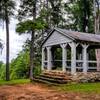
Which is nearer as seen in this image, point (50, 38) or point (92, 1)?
point (50, 38)

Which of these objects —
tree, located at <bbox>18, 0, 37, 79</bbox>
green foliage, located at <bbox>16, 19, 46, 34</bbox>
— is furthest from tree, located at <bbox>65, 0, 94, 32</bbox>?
green foliage, located at <bbox>16, 19, 46, 34</bbox>

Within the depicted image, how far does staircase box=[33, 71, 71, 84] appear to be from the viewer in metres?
22.0

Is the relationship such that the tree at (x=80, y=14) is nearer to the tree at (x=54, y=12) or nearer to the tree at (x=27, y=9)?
the tree at (x=54, y=12)

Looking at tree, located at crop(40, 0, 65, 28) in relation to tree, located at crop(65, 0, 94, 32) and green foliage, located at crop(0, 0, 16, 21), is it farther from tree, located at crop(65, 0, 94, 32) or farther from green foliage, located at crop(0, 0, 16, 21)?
green foliage, located at crop(0, 0, 16, 21)

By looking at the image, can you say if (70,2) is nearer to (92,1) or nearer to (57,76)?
(92,1)

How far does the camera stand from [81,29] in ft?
135

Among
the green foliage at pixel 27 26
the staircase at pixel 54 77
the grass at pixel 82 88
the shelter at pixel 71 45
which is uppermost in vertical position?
the green foliage at pixel 27 26

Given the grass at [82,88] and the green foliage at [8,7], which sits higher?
the green foliage at [8,7]

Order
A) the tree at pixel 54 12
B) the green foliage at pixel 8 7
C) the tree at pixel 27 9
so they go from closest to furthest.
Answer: the green foliage at pixel 8 7
the tree at pixel 27 9
the tree at pixel 54 12

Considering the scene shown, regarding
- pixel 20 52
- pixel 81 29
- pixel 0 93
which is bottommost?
pixel 0 93

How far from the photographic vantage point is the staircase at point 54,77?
2197 centimetres

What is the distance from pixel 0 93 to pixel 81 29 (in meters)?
25.5

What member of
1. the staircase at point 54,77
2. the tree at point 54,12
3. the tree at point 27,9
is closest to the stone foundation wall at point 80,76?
the staircase at point 54,77

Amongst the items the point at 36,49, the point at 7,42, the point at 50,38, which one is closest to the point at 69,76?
the point at 50,38
